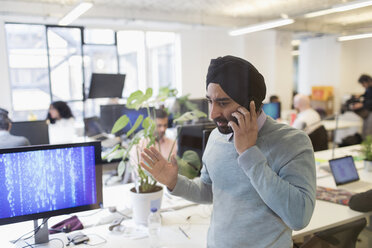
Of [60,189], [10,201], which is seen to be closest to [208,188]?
[60,189]

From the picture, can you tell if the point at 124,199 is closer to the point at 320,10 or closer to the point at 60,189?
the point at 60,189

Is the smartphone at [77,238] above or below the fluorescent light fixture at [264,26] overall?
below

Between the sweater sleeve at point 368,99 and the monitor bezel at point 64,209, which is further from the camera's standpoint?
the sweater sleeve at point 368,99

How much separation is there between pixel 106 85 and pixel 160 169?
2.43m

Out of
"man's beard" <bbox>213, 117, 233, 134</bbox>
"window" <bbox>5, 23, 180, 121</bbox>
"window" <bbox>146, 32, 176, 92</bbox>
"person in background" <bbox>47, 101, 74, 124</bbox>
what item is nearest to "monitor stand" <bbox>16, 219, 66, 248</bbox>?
"man's beard" <bbox>213, 117, 233, 134</bbox>

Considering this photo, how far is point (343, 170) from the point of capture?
2270 millimetres

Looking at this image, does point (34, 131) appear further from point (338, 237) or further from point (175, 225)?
point (338, 237)

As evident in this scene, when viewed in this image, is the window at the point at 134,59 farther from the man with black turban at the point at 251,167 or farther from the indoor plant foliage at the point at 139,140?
the man with black turban at the point at 251,167

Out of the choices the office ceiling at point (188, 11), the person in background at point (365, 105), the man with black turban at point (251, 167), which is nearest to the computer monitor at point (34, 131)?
the man with black turban at point (251, 167)

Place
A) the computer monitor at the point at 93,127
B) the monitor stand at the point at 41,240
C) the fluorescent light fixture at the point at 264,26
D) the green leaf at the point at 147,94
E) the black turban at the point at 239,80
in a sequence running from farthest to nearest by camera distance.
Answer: the fluorescent light fixture at the point at 264,26 → the computer monitor at the point at 93,127 → the green leaf at the point at 147,94 → the monitor stand at the point at 41,240 → the black turban at the point at 239,80

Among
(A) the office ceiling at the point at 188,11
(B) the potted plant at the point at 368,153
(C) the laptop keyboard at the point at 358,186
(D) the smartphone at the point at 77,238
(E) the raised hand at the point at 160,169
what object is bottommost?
(C) the laptop keyboard at the point at 358,186

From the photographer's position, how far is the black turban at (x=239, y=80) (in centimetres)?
106

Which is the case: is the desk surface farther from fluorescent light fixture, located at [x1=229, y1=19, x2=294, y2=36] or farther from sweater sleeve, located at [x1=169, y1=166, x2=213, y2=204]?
fluorescent light fixture, located at [x1=229, y1=19, x2=294, y2=36]

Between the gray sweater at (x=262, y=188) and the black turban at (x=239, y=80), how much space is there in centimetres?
12
